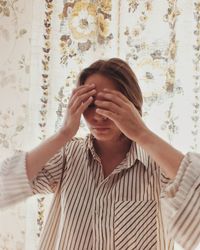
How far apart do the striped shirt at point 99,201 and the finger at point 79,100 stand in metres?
0.14

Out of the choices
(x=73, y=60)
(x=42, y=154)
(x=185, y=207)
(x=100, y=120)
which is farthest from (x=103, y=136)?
(x=73, y=60)

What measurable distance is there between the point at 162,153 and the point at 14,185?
37cm

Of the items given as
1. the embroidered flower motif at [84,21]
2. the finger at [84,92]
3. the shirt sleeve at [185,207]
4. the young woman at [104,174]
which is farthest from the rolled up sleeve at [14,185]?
the embroidered flower motif at [84,21]

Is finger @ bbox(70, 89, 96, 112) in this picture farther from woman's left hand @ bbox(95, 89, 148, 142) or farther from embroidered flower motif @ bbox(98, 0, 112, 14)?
embroidered flower motif @ bbox(98, 0, 112, 14)

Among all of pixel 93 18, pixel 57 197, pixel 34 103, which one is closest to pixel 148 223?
pixel 57 197

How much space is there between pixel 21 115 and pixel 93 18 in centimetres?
41

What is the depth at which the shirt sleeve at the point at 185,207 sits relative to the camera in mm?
924

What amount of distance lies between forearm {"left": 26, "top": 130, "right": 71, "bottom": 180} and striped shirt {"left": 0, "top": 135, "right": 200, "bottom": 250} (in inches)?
0.7

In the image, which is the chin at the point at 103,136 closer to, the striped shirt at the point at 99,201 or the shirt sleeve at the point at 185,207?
the striped shirt at the point at 99,201

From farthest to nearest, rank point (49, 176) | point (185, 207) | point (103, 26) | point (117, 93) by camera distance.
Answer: point (103, 26), point (49, 176), point (117, 93), point (185, 207)

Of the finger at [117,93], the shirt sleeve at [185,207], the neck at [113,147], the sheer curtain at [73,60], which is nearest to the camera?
the shirt sleeve at [185,207]

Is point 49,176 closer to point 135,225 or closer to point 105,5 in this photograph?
point 135,225

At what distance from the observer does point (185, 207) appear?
93 centimetres

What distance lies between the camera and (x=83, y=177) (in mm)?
1122
